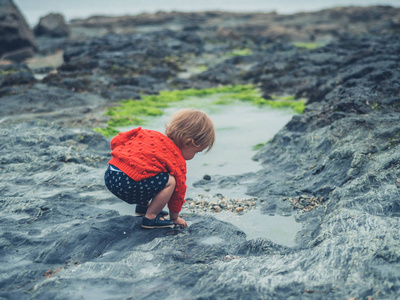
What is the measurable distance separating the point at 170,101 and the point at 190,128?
794cm

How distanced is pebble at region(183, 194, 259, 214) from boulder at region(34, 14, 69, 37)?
106 ft

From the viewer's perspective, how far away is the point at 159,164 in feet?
11.0

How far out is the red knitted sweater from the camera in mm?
3322

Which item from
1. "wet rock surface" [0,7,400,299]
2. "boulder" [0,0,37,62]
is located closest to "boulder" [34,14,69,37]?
"boulder" [0,0,37,62]

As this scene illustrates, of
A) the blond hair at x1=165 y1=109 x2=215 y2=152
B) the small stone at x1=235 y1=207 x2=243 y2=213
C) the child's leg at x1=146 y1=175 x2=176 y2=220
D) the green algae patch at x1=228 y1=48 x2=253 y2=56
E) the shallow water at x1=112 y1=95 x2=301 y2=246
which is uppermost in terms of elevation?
the blond hair at x1=165 y1=109 x2=215 y2=152

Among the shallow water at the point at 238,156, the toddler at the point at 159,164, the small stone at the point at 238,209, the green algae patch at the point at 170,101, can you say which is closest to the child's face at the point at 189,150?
the toddler at the point at 159,164

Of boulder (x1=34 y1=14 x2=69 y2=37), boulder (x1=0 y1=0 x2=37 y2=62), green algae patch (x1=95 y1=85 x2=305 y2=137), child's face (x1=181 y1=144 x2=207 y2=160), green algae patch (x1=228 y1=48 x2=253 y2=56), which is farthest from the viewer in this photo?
boulder (x1=34 y1=14 x2=69 y2=37)

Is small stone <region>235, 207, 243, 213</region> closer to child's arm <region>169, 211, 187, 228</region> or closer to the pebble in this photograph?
the pebble

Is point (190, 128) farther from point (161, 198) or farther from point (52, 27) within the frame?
point (52, 27)

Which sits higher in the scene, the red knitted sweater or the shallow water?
the red knitted sweater

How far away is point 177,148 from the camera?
11.6 feet

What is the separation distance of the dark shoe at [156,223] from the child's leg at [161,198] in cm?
3

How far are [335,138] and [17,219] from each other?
12.8 ft

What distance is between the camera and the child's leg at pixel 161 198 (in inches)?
134
